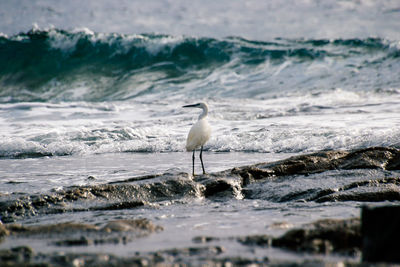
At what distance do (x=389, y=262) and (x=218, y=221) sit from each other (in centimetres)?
163

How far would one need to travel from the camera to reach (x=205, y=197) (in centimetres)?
461

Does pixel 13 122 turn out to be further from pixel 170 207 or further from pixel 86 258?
pixel 86 258

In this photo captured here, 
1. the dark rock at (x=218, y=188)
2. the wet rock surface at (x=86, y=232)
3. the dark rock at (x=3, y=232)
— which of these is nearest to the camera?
the wet rock surface at (x=86, y=232)

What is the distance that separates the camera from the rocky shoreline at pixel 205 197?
8.52 feet

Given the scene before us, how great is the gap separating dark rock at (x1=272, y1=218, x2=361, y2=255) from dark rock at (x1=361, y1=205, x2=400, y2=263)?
379 mm

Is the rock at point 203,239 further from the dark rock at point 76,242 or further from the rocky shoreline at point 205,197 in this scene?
the dark rock at point 76,242

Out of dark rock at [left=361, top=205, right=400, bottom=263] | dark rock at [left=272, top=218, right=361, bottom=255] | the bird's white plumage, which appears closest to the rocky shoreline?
dark rock at [left=272, top=218, right=361, bottom=255]

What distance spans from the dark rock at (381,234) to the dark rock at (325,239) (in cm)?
38

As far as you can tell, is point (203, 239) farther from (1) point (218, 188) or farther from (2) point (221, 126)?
(2) point (221, 126)

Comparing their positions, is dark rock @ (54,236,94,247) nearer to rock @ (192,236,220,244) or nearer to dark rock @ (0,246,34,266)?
dark rock @ (0,246,34,266)

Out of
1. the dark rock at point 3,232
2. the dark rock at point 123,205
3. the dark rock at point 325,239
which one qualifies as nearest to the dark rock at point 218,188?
the dark rock at point 123,205

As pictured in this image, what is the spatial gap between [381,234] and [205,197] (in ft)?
8.13

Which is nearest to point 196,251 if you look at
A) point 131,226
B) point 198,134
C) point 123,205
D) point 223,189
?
point 131,226

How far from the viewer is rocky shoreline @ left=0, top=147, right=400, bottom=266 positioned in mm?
2598
